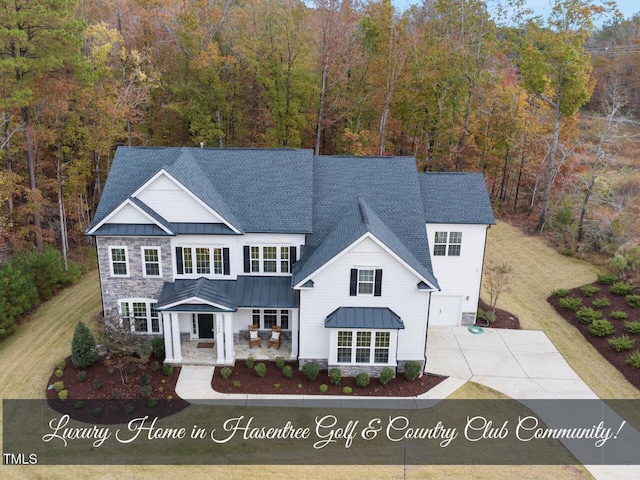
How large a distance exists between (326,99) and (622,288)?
90.7ft

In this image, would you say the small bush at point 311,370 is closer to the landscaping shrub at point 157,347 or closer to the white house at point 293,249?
the white house at point 293,249

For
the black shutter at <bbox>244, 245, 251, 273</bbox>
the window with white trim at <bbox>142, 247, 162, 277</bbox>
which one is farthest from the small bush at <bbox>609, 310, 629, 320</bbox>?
the window with white trim at <bbox>142, 247, 162, 277</bbox>

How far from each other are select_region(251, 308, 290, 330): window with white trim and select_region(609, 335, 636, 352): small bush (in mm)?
15260

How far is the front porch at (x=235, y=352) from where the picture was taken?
72.3ft

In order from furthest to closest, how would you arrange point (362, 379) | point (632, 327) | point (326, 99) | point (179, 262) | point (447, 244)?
1. point (326, 99)
2. point (447, 244)
3. point (632, 327)
4. point (179, 262)
5. point (362, 379)

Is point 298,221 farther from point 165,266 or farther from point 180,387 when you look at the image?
point 180,387

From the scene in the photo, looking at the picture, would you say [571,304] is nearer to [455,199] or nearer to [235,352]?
[455,199]

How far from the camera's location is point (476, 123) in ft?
143

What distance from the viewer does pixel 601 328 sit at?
966 inches

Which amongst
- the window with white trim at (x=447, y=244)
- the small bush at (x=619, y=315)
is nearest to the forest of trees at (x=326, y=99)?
the small bush at (x=619, y=315)

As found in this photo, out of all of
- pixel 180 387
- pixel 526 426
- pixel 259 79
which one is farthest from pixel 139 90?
pixel 526 426

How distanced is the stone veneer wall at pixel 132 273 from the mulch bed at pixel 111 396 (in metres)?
3.17

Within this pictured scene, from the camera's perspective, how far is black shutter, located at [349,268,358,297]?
814 inches

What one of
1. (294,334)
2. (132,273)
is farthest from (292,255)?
(132,273)
